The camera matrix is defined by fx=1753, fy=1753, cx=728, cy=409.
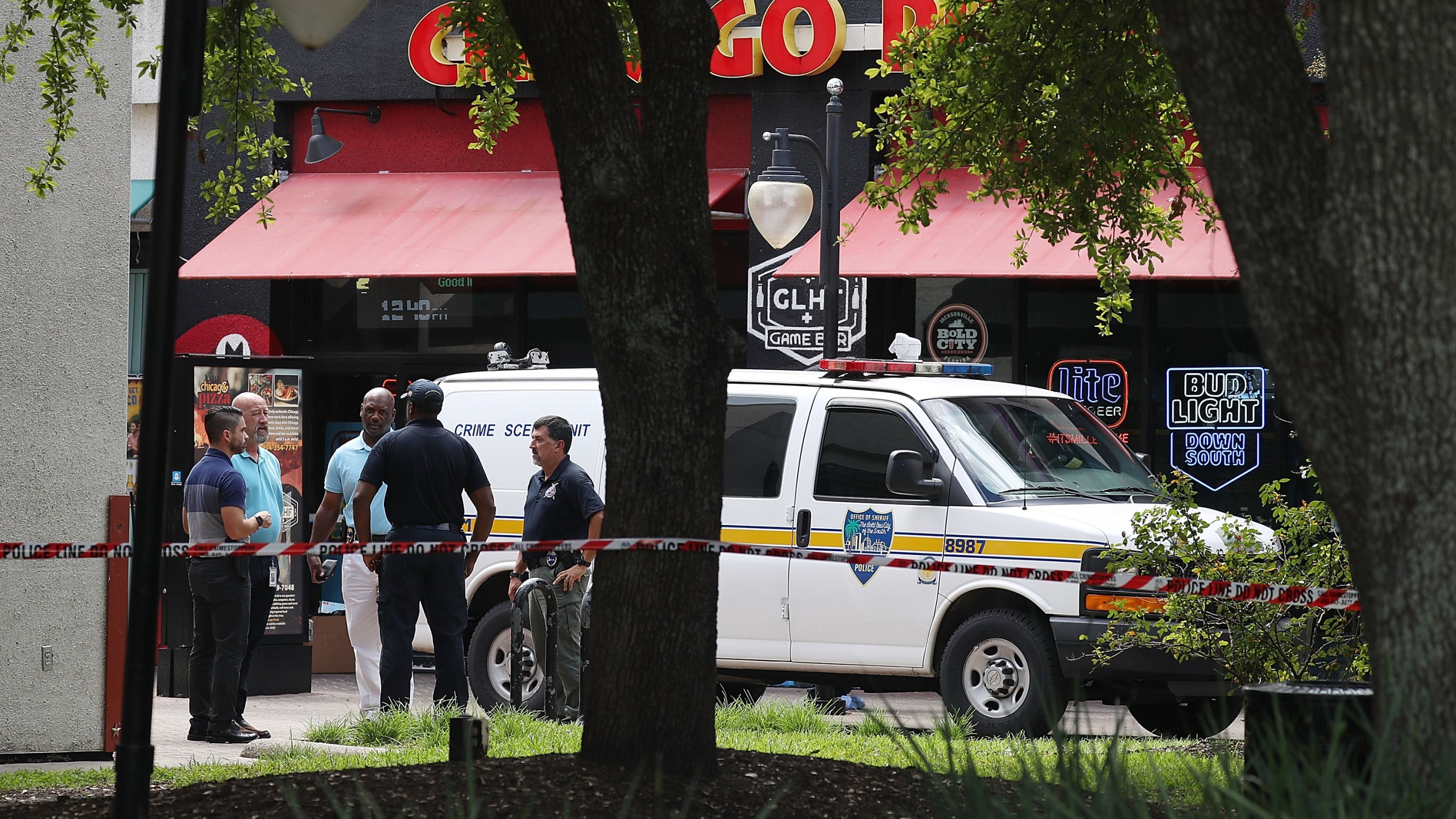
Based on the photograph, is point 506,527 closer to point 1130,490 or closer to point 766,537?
point 766,537

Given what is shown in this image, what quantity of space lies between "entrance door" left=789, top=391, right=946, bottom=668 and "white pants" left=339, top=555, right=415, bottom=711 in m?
2.50

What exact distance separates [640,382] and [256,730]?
4868mm

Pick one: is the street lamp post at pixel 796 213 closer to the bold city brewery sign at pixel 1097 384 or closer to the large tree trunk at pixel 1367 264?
the bold city brewery sign at pixel 1097 384

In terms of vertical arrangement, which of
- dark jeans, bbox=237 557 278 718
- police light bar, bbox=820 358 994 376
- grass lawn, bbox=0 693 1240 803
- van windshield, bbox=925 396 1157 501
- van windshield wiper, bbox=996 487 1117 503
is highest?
police light bar, bbox=820 358 994 376

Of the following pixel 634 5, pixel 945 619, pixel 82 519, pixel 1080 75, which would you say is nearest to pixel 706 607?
pixel 634 5

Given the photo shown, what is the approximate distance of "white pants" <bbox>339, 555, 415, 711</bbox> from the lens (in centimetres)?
1045

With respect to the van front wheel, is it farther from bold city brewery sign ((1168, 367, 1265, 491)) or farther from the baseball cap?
bold city brewery sign ((1168, 367, 1265, 491))

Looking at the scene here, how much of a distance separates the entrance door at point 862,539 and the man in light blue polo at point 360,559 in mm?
2449

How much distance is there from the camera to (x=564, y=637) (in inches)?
397

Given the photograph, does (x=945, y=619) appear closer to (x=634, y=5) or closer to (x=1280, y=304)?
(x=634, y=5)

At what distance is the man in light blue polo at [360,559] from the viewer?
10.2 metres

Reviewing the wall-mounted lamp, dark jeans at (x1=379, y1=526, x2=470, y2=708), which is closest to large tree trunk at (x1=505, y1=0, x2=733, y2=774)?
dark jeans at (x1=379, y1=526, x2=470, y2=708)

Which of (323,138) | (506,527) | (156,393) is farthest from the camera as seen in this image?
(323,138)

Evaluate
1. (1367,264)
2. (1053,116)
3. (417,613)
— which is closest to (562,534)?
(417,613)
